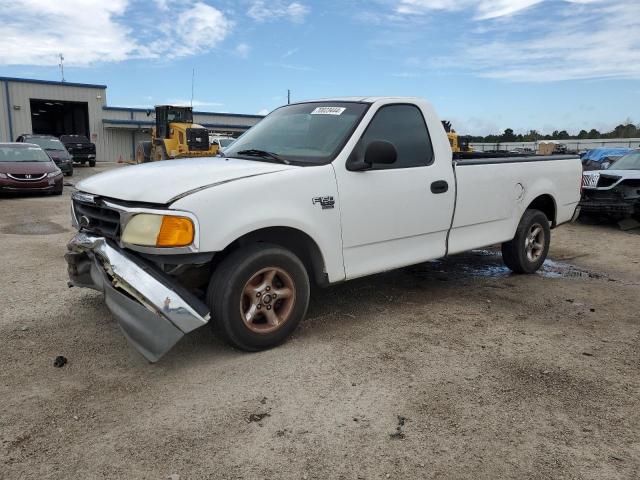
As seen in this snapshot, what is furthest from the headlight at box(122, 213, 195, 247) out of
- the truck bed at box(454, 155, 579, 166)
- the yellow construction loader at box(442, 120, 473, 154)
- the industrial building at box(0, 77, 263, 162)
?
the industrial building at box(0, 77, 263, 162)

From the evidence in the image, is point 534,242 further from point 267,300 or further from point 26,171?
point 26,171

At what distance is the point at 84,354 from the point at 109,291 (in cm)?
60

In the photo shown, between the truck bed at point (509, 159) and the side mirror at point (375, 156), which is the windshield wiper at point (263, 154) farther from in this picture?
the truck bed at point (509, 159)

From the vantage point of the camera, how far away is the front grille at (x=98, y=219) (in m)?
3.69

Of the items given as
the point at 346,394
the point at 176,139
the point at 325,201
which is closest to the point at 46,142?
the point at 176,139

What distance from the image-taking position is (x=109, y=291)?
365 centimetres

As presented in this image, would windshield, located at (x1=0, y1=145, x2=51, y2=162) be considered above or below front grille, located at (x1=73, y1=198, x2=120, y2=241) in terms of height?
above

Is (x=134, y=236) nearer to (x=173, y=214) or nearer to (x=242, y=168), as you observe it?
(x=173, y=214)

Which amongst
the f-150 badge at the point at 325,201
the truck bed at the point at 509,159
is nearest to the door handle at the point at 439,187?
the truck bed at the point at 509,159

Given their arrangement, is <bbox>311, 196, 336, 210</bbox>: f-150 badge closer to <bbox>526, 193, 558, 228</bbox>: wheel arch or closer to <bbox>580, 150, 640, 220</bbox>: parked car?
<bbox>526, 193, 558, 228</bbox>: wheel arch

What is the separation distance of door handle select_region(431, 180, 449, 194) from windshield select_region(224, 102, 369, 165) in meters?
0.95

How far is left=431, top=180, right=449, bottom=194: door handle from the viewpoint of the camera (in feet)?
15.7

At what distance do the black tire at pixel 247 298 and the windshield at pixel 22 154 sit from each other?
13.8 metres

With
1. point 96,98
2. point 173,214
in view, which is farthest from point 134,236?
point 96,98
